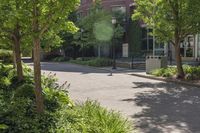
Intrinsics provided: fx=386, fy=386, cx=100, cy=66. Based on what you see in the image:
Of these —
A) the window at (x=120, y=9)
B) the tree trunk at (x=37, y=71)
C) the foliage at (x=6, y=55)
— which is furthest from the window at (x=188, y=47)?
the tree trunk at (x=37, y=71)

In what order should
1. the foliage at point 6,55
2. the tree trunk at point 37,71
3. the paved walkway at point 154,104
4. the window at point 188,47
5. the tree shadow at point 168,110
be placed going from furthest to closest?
the window at point 188,47
the foliage at point 6,55
the paved walkway at point 154,104
the tree shadow at point 168,110
the tree trunk at point 37,71

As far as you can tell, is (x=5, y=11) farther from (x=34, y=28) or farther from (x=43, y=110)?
(x=43, y=110)

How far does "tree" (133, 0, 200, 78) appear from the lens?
67.7 feet

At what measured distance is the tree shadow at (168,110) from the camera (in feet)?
31.7

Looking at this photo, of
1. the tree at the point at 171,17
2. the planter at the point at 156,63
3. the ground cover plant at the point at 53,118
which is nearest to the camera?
the ground cover plant at the point at 53,118

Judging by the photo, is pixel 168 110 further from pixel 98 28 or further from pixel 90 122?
pixel 98 28

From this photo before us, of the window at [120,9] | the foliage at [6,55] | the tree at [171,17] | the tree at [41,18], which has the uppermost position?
the window at [120,9]

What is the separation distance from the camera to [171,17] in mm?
21812

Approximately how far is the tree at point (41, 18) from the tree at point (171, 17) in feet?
43.2

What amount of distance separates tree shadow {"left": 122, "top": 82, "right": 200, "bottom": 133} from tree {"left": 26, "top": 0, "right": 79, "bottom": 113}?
2834mm

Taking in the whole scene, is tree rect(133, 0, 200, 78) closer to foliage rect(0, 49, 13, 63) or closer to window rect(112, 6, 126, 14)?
foliage rect(0, 49, 13, 63)

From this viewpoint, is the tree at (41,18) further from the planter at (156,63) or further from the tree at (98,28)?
the tree at (98,28)

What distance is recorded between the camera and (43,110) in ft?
27.9

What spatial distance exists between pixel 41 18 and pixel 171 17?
14723 mm
